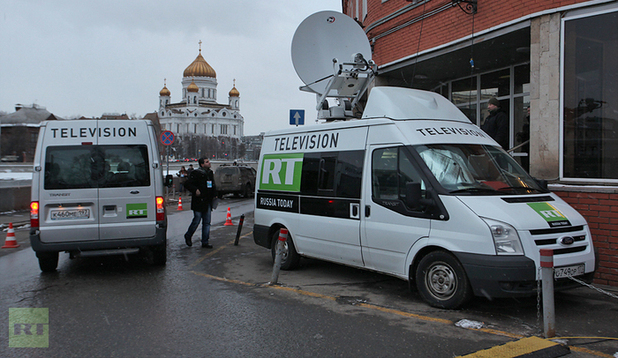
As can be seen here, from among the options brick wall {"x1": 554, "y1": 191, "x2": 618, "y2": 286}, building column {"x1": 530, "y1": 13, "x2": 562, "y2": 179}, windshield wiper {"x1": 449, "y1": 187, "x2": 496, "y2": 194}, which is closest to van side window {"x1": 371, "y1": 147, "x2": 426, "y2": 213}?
windshield wiper {"x1": 449, "y1": 187, "x2": 496, "y2": 194}

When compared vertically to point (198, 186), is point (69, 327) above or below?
below

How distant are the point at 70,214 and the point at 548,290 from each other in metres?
6.63

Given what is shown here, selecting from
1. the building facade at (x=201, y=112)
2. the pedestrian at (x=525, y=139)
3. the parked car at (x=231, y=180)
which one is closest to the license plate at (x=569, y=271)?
the pedestrian at (x=525, y=139)

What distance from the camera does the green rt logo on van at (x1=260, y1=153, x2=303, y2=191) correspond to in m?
7.76

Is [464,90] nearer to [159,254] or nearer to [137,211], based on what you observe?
[159,254]

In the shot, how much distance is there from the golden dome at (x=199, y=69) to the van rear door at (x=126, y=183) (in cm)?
14694

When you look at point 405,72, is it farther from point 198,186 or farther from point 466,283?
point 466,283

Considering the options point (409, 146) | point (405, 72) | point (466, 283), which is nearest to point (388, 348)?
point (466, 283)

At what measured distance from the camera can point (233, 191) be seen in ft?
82.4

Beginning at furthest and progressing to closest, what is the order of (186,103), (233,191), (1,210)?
(186,103) < (233,191) < (1,210)

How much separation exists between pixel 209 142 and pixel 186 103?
2165 centimetres

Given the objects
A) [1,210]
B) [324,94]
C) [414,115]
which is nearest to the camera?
[414,115]

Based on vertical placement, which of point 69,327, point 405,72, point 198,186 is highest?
point 405,72

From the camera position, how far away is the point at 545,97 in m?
8.00
